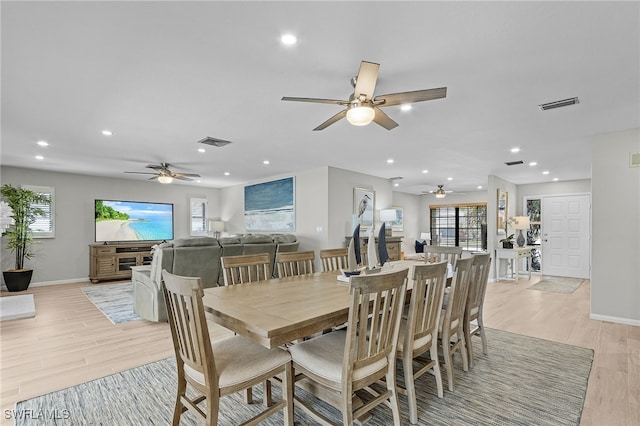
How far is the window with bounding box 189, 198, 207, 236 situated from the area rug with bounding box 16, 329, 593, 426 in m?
6.43

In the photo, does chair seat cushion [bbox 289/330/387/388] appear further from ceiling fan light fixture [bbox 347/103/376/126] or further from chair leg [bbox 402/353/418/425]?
ceiling fan light fixture [bbox 347/103/376/126]

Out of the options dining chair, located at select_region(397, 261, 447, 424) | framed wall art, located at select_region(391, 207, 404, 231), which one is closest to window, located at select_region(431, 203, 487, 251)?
framed wall art, located at select_region(391, 207, 404, 231)

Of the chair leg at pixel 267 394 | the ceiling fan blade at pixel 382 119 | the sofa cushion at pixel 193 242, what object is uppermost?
the ceiling fan blade at pixel 382 119

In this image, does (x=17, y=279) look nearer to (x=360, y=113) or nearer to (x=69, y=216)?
(x=69, y=216)

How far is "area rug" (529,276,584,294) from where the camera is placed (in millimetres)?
6121

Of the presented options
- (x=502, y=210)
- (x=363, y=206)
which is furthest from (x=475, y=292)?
(x=502, y=210)

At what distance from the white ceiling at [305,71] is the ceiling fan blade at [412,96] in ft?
0.77

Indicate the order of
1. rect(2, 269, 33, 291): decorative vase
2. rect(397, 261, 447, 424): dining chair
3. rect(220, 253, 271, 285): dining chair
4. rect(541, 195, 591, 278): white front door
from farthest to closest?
rect(541, 195, 591, 278): white front door → rect(2, 269, 33, 291): decorative vase → rect(220, 253, 271, 285): dining chair → rect(397, 261, 447, 424): dining chair

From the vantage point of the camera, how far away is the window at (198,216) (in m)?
8.80

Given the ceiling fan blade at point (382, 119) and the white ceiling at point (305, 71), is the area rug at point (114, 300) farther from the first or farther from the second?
the ceiling fan blade at point (382, 119)

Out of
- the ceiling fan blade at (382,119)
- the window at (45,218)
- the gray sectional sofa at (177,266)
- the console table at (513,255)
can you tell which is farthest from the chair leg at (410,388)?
the window at (45,218)

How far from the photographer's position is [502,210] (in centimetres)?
741

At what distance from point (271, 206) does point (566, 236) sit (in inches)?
287

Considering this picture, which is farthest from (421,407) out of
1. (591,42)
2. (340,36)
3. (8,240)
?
(8,240)
